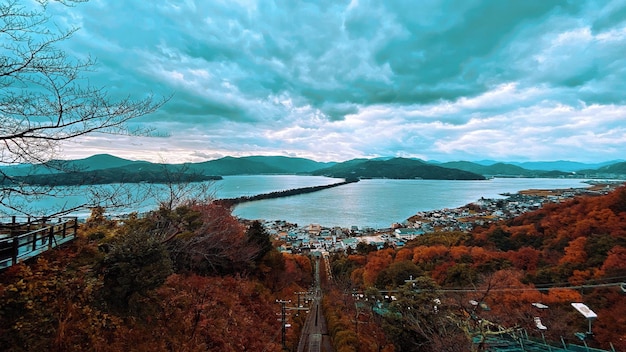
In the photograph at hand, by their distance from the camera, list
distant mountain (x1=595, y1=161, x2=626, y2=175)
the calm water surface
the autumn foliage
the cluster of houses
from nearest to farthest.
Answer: the autumn foliage < the cluster of houses < the calm water surface < distant mountain (x1=595, y1=161, x2=626, y2=175)

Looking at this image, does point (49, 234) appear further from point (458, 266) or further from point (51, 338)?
point (458, 266)

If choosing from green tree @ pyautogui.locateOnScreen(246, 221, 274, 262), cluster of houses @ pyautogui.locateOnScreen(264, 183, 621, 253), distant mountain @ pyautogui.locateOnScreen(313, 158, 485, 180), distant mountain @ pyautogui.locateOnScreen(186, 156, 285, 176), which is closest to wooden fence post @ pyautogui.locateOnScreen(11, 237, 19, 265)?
green tree @ pyautogui.locateOnScreen(246, 221, 274, 262)

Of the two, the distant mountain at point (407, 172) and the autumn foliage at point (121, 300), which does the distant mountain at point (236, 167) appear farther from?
the autumn foliage at point (121, 300)

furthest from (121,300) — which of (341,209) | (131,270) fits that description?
(341,209)

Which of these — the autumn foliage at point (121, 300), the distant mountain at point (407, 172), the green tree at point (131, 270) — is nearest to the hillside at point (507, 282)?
the autumn foliage at point (121, 300)

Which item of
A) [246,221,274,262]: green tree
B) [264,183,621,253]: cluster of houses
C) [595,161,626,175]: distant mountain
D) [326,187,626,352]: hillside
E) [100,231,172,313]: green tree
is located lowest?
[264,183,621,253]: cluster of houses

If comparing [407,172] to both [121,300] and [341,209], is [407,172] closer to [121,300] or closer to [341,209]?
[341,209]

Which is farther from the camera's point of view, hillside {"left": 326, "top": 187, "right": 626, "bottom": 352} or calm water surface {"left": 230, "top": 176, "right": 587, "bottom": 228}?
calm water surface {"left": 230, "top": 176, "right": 587, "bottom": 228}

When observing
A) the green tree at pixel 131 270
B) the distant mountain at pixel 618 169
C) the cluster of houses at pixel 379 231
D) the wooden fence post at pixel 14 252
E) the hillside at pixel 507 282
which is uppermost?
the distant mountain at pixel 618 169

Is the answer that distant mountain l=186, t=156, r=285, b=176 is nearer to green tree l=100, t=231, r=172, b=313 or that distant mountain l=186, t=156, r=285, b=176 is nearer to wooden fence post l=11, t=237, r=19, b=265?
green tree l=100, t=231, r=172, b=313
